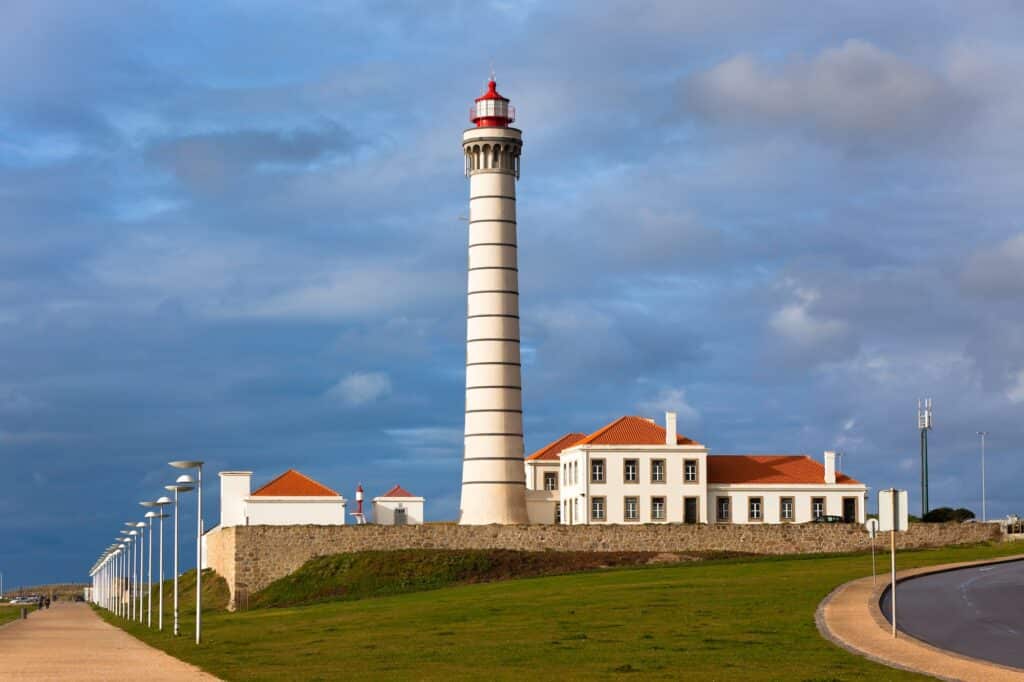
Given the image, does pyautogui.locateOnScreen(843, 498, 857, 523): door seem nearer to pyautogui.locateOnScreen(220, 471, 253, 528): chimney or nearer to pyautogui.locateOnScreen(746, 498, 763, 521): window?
pyautogui.locateOnScreen(746, 498, 763, 521): window

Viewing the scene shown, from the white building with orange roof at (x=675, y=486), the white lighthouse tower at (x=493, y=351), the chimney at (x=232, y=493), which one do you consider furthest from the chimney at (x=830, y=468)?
the chimney at (x=232, y=493)

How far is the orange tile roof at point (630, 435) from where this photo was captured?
263 ft

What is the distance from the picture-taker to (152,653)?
39.8 m

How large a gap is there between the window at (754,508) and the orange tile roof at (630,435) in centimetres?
463

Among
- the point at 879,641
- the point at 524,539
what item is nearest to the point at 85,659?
the point at 879,641

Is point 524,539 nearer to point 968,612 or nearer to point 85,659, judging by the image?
point 968,612

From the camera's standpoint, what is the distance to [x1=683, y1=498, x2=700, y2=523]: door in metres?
79.8

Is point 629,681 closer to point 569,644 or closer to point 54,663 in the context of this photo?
point 569,644

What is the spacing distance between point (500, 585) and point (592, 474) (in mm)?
16773

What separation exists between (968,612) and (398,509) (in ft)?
178

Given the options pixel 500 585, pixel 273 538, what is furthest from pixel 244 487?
pixel 500 585

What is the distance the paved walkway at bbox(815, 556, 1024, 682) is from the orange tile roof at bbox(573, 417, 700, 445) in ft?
110

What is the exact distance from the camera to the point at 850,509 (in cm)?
8256

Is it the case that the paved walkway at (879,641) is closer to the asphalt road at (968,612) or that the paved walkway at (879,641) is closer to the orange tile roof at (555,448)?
the asphalt road at (968,612)
